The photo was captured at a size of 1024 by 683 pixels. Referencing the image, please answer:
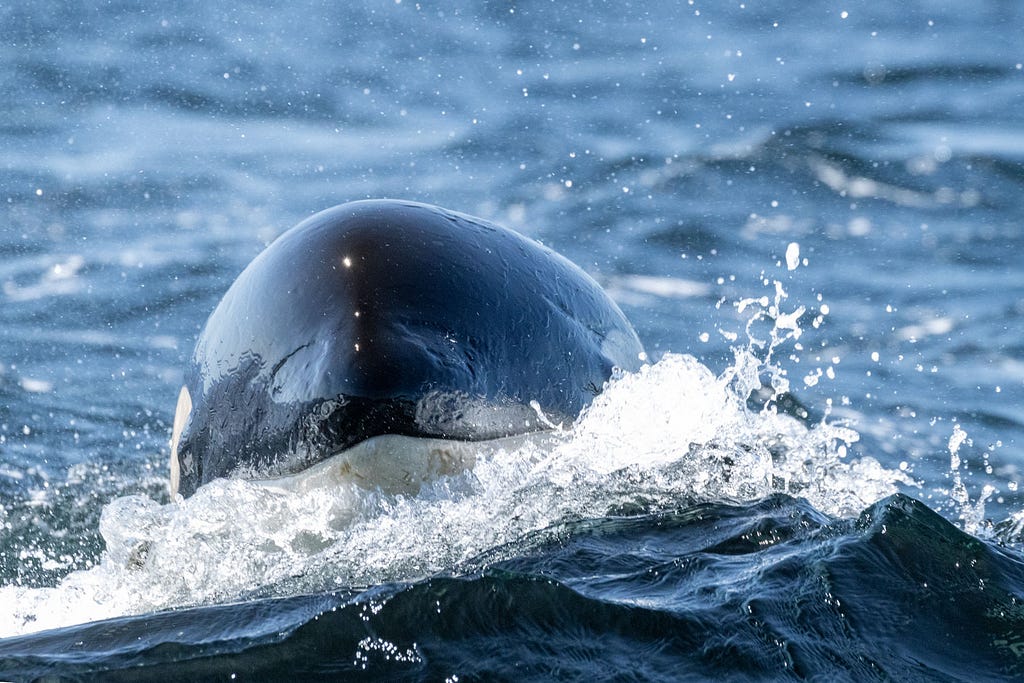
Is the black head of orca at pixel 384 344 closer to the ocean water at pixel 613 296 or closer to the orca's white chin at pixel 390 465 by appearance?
the orca's white chin at pixel 390 465

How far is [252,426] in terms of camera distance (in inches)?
184

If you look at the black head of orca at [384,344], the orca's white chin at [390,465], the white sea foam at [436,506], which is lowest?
the white sea foam at [436,506]

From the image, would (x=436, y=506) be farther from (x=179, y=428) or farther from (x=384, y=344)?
(x=179, y=428)

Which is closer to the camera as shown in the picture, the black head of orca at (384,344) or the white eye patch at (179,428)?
the black head of orca at (384,344)

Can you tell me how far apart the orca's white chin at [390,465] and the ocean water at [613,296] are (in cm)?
5

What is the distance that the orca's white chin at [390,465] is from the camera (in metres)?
4.31

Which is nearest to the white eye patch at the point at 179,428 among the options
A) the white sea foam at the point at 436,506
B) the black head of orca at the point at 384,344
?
the black head of orca at the point at 384,344

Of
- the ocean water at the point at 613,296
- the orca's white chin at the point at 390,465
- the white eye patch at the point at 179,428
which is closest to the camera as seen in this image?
the ocean water at the point at 613,296

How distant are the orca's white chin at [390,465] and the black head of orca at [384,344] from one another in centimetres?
3

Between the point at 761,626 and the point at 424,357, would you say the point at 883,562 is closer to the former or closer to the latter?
the point at 761,626

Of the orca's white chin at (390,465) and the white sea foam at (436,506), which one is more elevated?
the orca's white chin at (390,465)

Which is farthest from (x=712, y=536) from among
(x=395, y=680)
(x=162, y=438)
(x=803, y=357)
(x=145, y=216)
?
(x=145, y=216)

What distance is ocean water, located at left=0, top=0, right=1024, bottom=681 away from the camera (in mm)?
3791

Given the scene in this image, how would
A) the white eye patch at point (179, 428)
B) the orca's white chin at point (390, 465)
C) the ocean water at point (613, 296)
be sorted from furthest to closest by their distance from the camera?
the white eye patch at point (179, 428)
the orca's white chin at point (390, 465)
the ocean water at point (613, 296)
